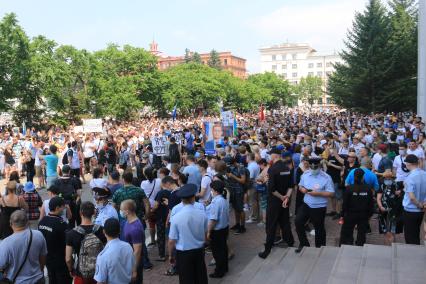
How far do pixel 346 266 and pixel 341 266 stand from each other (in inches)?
2.9

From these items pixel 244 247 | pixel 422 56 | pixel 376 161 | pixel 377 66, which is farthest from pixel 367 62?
pixel 244 247

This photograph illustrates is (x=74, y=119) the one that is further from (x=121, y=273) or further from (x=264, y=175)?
(x=121, y=273)

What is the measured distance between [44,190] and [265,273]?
1103cm

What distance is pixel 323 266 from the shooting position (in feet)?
23.9

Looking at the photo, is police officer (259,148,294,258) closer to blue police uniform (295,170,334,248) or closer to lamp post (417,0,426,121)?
blue police uniform (295,170,334,248)

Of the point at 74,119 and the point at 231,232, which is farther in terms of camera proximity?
the point at 74,119

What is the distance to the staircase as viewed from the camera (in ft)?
20.3

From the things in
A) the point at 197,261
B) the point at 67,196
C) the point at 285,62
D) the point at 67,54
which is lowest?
the point at 197,261

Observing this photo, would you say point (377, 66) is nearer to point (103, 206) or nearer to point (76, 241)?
point (103, 206)

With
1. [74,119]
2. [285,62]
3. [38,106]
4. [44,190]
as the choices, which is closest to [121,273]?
[44,190]

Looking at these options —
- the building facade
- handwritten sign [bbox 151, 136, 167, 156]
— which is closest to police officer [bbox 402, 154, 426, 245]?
handwritten sign [bbox 151, 136, 167, 156]

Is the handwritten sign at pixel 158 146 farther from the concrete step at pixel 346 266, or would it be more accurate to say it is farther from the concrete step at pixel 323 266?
the concrete step at pixel 346 266

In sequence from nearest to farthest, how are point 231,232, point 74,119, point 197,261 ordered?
point 197,261, point 231,232, point 74,119

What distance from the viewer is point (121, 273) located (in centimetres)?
493
